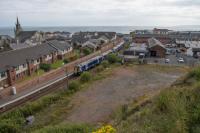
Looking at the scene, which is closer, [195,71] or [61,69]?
[195,71]

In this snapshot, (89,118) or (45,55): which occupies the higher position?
(45,55)

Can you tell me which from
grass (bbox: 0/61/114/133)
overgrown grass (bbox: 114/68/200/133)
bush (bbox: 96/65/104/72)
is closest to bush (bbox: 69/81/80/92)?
grass (bbox: 0/61/114/133)

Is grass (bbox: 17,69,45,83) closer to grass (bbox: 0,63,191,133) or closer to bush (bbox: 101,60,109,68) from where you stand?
grass (bbox: 0,63,191,133)

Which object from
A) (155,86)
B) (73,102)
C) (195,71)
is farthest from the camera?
(155,86)

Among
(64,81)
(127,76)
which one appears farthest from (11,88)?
(127,76)

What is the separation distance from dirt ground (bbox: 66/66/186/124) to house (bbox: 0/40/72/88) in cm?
932

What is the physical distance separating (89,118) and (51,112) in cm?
391

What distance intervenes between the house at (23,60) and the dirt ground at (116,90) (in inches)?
367

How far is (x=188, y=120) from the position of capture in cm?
749

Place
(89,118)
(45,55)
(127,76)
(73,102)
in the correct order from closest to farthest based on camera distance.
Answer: (89,118) → (73,102) → (127,76) → (45,55)

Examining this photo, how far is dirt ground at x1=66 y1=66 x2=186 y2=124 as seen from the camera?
19.5 metres

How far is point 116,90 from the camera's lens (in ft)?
86.3

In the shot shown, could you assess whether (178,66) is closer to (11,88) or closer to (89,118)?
(89,118)

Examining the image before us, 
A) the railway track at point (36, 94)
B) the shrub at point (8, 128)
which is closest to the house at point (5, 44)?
the railway track at point (36, 94)
